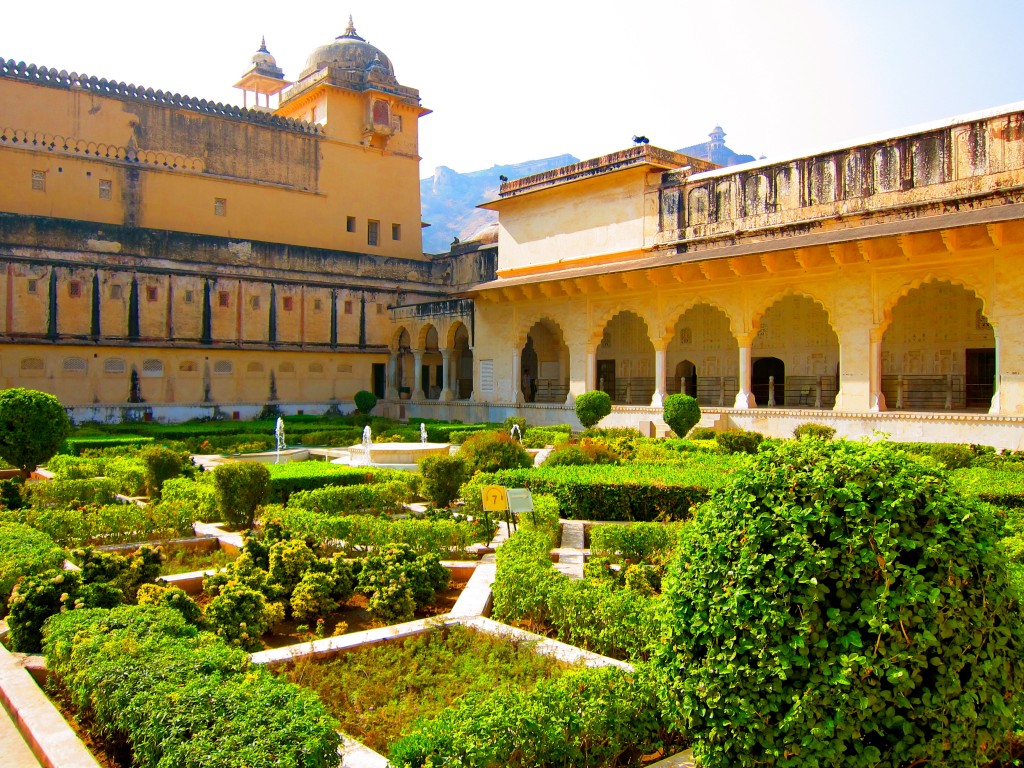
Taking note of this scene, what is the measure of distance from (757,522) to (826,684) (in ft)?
1.89

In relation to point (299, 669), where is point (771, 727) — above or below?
above

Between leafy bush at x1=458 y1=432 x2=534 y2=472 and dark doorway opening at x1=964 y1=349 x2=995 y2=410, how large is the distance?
11941mm

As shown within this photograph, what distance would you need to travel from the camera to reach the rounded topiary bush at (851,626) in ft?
8.93

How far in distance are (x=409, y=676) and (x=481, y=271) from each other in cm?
2578

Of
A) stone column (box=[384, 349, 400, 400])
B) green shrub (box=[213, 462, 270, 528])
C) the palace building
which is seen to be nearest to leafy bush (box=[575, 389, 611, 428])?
the palace building

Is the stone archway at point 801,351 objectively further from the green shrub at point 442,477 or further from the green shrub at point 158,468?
the green shrub at point 158,468

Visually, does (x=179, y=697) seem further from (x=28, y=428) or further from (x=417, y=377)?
(x=417, y=377)

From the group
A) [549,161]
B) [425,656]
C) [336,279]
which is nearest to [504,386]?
[336,279]

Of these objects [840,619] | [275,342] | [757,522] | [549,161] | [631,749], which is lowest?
[631,749]

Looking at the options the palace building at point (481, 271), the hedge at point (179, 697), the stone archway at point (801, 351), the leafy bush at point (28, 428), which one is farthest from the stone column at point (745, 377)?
the hedge at point (179, 697)

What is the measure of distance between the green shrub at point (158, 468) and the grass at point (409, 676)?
672cm

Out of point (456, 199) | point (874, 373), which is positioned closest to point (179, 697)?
point (874, 373)

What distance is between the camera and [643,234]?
21125 mm

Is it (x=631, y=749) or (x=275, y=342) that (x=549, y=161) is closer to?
(x=275, y=342)
